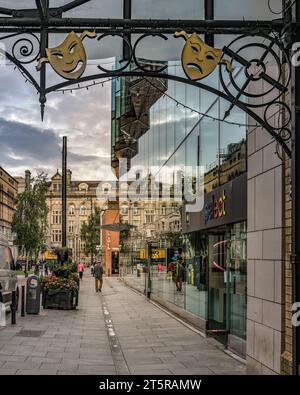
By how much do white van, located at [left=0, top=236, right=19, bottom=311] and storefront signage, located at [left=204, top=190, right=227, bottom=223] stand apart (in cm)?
721

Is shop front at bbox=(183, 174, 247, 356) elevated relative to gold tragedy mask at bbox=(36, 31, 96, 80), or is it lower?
lower

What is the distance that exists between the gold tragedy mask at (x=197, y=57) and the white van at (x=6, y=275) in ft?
45.1

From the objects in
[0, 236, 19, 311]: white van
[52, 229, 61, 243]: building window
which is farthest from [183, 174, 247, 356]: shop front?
[52, 229, 61, 243]: building window

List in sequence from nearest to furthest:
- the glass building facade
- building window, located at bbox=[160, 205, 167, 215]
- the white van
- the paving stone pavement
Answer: the glass building facade → the paving stone pavement → the white van → building window, located at bbox=[160, 205, 167, 215]

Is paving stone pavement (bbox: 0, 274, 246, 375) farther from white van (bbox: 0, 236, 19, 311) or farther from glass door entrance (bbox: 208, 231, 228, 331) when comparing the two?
white van (bbox: 0, 236, 19, 311)

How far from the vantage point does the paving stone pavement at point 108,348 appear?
31.9 ft

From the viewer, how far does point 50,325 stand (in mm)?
15648

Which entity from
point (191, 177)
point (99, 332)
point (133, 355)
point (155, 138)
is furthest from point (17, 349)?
point (155, 138)

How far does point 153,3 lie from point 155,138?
73.0 feet

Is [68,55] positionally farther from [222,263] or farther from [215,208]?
[222,263]

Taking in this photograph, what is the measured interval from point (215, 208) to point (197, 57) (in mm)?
7804

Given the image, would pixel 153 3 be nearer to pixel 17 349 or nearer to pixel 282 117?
pixel 282 117

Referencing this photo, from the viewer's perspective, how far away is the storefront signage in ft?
41.2

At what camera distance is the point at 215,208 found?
13477mm
